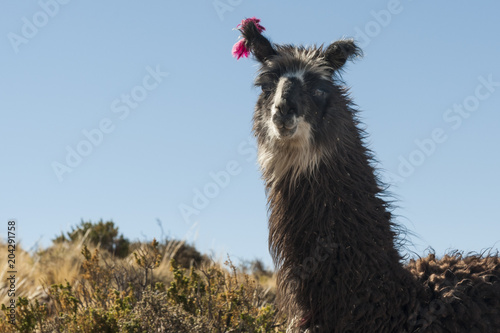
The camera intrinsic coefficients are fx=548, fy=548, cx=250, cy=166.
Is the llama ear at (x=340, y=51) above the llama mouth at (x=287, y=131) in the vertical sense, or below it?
above

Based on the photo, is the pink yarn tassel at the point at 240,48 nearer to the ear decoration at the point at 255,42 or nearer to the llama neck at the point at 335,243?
the ear decoration at the point at 255,42

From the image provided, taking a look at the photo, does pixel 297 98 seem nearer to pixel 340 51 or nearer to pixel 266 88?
pixel 266 88

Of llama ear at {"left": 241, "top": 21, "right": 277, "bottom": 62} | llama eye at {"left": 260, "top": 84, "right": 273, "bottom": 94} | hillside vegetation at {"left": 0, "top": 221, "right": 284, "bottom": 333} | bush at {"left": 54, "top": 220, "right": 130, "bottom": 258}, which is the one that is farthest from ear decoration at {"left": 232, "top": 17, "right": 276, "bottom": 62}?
bush at {"left": 54, "top": 220, "right": 130, "bottom": 258}

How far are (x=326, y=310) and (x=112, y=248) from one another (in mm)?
10126

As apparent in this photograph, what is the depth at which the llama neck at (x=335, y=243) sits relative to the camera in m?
4.04

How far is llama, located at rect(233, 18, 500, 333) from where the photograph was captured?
13.3ft

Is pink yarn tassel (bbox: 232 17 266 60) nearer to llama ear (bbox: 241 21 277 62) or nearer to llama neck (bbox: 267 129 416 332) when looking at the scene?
llama ear (bbox: 241 21 277 62)

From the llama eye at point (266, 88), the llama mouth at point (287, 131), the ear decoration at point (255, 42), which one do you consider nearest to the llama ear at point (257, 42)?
the ear decoration at point (255, 42)

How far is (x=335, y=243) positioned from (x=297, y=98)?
1.18 meters

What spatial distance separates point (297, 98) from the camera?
4371mm

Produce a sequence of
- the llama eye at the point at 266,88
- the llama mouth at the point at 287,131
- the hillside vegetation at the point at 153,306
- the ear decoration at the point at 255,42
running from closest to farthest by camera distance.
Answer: the llama mouth at the point at 287,131 → the llama eye at the point at 266,88 → the ear decoration at the point at 255,42 → the hillside vegetation at the point at 153,306

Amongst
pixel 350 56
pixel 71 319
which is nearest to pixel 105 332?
pixel 71 319

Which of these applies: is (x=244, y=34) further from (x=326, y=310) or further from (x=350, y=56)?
(x=326, y=310)

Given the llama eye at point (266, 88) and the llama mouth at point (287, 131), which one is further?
the llama eye at point (266, 88)
